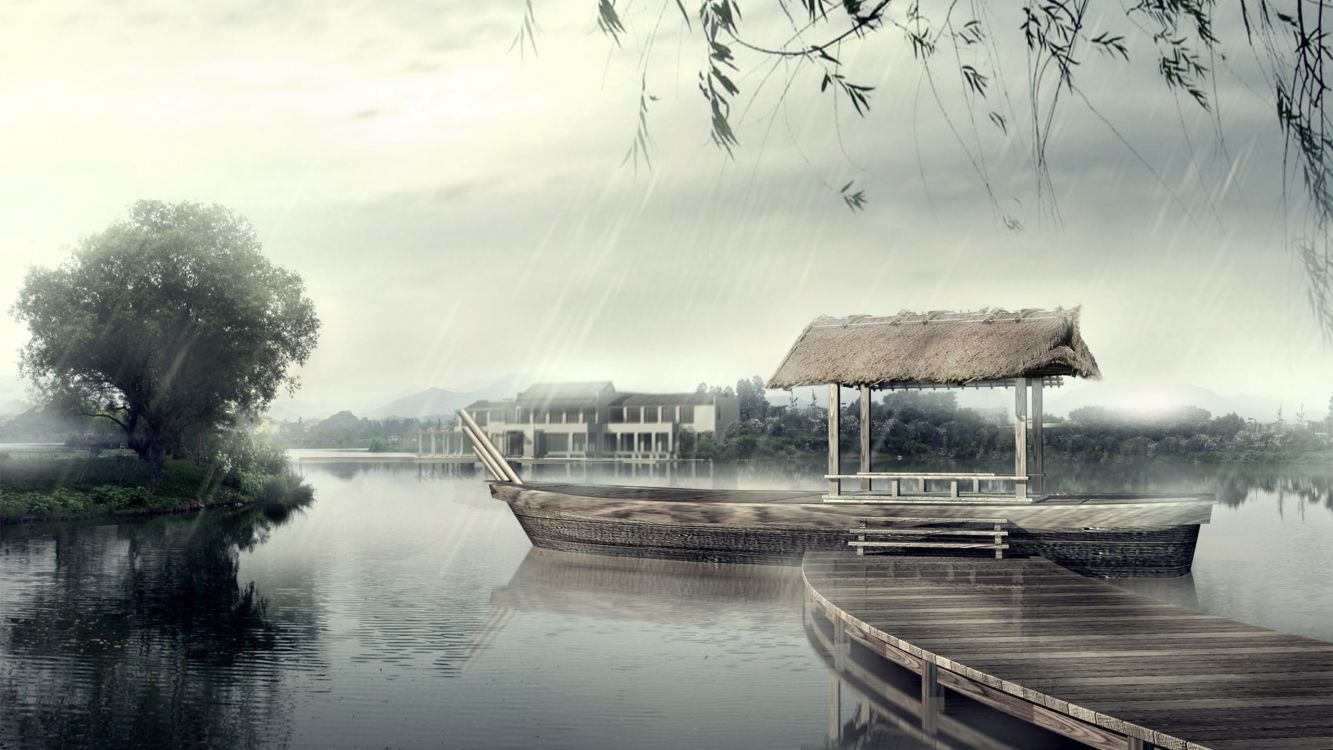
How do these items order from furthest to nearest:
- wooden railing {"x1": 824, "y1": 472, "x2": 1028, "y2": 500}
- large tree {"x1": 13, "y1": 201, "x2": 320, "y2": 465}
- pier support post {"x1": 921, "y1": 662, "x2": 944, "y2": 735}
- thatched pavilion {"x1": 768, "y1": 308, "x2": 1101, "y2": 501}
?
large tree {"x1": 13, "y1": 201, "x2": 320, "y2": 465} < thatched pavilion {"x1": 768, "y1": 308, "x2": 1101, "y2": 501} < wooden railing {"x1": 824, "y1": 472, "x2": 1028, "y2": 500} < pier support post {"x1": 921, "y1": 662, "x2": 944, "y2": 735}

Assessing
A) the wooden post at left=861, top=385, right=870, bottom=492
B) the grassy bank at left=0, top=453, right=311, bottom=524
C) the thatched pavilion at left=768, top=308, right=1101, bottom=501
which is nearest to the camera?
the thatched pavilion at left=768, top=308, right=1101, bottom=501

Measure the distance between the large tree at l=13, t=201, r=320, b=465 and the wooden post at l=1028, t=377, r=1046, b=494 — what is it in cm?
2677

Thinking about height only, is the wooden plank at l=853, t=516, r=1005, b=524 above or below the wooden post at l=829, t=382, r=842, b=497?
below

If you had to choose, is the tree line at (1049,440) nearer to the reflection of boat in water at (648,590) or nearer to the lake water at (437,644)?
the lake water at (437,644)

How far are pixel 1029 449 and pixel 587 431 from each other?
62.3 metres

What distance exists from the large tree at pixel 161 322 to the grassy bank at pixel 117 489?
133cm

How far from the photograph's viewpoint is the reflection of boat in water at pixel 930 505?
17.2 meters

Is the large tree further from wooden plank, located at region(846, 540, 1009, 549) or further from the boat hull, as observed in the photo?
wooden plank, located at region(846, 540, 1009, 549)

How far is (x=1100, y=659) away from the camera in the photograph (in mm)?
8703

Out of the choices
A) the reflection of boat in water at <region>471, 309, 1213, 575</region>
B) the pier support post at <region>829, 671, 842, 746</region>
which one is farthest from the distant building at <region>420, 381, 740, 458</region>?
the pier support post at <region>829, 671, 842, 746</region>

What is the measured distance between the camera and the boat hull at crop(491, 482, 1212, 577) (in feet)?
56.5

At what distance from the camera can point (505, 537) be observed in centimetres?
2748

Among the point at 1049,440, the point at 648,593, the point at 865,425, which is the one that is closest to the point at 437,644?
the point at 648,593

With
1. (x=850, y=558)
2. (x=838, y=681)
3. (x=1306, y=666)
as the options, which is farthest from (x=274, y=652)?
(x=1306, y=666)
